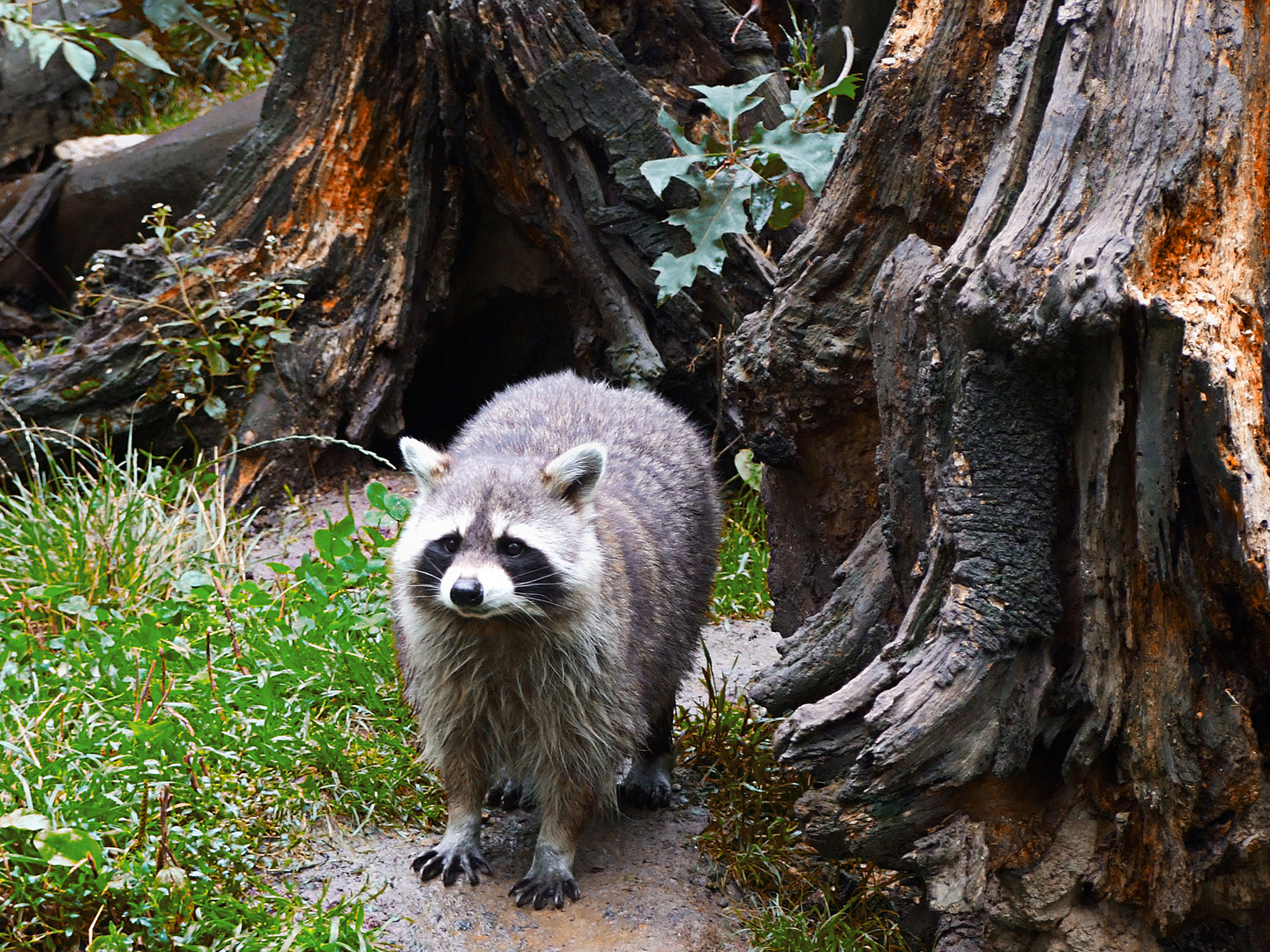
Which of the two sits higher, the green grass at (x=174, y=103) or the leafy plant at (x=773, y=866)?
the green grass at (x=174, y=103)

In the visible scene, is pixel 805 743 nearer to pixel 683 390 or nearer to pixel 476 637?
pixel 476 637

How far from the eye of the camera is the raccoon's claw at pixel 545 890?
129 inches

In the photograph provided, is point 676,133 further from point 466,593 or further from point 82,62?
point 466,593

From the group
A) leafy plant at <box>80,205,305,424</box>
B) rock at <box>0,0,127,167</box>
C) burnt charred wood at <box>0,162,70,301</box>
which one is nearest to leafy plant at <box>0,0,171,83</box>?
A: leafy plant at <box>80,205,305,424</box>

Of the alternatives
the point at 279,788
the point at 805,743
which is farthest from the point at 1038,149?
the point at 279,788

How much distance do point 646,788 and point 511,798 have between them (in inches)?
18.2

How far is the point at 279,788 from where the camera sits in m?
3.48

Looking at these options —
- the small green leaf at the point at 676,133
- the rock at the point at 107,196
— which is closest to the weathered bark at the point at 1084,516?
the small green leaf at the point at 676,133

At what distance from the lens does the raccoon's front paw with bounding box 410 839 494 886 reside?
334cm

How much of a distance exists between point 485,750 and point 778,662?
3.08 feet

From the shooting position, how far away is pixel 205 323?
546 centimetres

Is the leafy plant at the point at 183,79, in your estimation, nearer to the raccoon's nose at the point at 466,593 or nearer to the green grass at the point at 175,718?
the green grass at the point at 175,718

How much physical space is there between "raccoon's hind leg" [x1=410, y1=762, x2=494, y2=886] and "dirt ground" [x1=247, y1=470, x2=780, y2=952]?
37 millimetres

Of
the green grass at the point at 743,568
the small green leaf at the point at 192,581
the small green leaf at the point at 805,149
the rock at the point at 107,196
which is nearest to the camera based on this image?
the small green leaf at the point at 192,581
